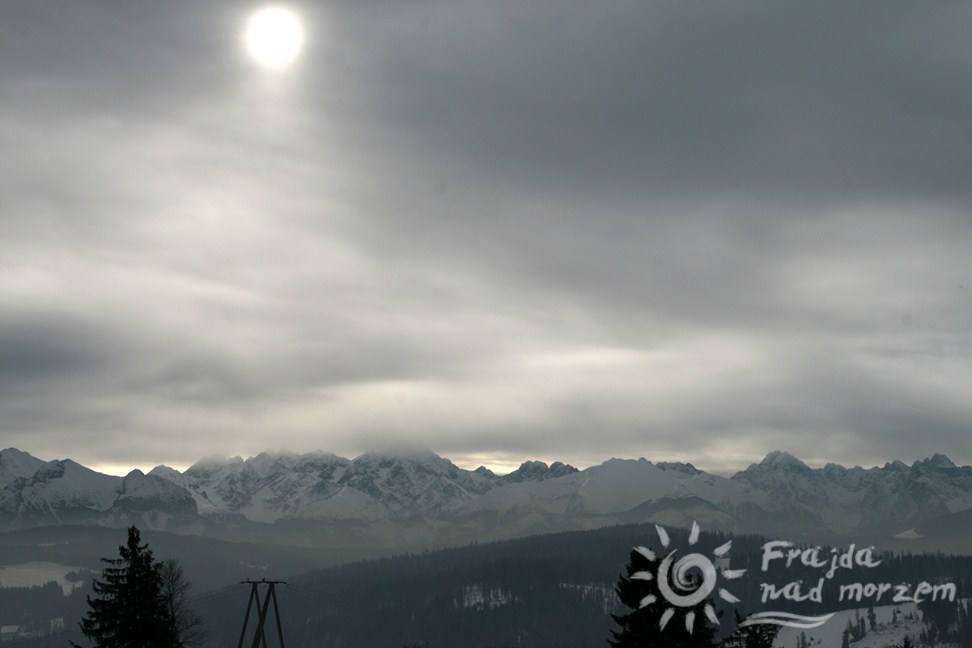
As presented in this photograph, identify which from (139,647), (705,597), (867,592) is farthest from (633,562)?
(867,592)

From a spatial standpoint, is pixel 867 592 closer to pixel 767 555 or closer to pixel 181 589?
pixel 767 555

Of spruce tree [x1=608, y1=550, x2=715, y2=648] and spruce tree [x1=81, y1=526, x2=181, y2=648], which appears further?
spruce tree [x1=81, y1=526, x2=181, y2=648]

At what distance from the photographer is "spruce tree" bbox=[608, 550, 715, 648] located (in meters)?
41.2

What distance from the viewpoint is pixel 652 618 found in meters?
41.5

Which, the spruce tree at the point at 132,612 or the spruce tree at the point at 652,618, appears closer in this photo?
the spruce tree at the point at 652,618

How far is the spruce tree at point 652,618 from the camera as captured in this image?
41.2 m

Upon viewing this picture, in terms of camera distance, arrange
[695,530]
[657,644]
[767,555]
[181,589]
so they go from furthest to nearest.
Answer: [181,589]
[767,555]
[695,530]
[657,644]

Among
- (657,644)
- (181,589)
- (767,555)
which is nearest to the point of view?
(657,644)

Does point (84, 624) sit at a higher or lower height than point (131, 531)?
lower

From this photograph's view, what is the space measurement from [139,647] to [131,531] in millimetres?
5337

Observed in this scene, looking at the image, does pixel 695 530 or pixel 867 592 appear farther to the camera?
pixel 867 592

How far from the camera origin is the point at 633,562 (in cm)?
4288

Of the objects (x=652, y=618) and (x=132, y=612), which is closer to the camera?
(x=652, y=618)

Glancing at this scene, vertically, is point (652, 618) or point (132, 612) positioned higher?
point (652, 618)
